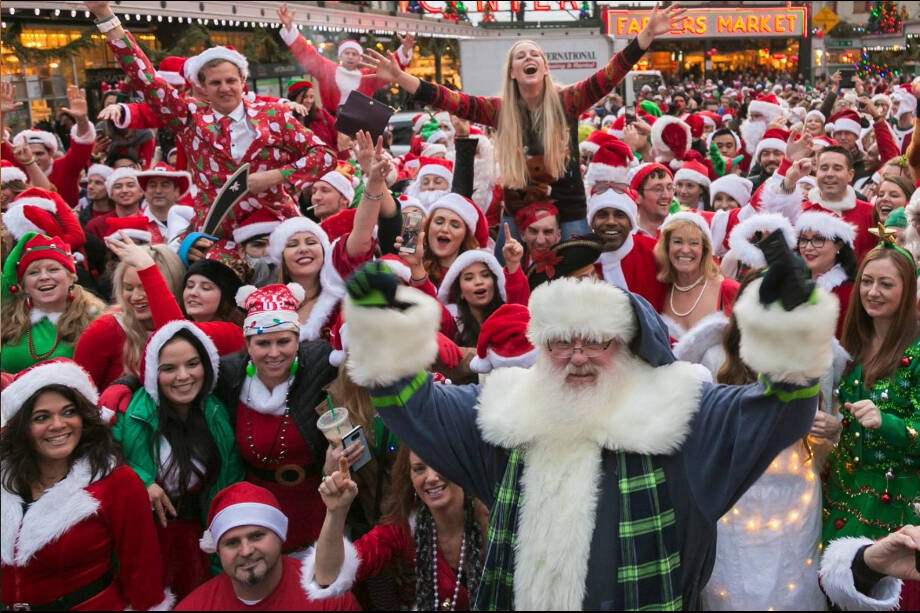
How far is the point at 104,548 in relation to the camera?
307cm

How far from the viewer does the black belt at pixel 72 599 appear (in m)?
2.97

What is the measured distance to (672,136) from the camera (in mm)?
8398

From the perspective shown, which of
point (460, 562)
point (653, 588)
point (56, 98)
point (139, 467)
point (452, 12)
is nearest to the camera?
point (653, 588)

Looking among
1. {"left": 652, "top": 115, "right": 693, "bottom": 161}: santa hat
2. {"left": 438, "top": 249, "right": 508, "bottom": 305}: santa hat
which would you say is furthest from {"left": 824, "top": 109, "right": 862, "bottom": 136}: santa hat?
{"left": 438, "top": 249, "right": 508, "bottom": 305}: santa hat

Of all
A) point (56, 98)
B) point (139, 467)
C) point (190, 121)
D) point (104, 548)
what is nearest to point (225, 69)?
point (190, 121)

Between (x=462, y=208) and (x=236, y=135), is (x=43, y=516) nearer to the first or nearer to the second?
(x=236, y=135)

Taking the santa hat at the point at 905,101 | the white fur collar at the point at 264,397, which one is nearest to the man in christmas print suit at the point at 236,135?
the white fur collar at the point at 264,397

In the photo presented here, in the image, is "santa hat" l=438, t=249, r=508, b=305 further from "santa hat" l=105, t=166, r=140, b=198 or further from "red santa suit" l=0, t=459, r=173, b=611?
"santa hat" l=105, t=166, r=140, b=198

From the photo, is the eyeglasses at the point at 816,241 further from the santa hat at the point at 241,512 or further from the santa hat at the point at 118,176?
the santa hat at the point at 118,176

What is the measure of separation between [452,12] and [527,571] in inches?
1480

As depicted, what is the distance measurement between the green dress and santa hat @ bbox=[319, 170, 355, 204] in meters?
3.43

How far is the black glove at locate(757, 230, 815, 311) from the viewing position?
6.47 feet

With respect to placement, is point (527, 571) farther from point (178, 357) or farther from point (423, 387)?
point (178, 357)

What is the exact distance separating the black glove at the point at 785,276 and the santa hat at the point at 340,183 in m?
3.89
